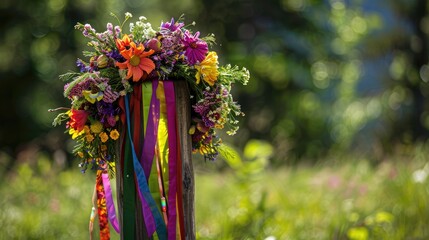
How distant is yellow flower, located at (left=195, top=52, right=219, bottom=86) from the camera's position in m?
3.84

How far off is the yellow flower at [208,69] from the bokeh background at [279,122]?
1.73 meters

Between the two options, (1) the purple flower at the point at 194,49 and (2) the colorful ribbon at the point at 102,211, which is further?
(2) the colorful ribbon at the point at 102,211

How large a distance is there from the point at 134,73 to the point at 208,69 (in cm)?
37

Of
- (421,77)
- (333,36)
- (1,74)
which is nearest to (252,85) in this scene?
(333,36)

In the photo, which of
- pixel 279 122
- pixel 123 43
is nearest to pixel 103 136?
pixel 123 43

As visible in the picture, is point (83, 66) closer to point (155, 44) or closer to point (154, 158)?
point (155, 44)

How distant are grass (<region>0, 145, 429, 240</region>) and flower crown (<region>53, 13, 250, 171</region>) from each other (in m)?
1.81

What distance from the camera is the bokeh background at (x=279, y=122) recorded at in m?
6.86

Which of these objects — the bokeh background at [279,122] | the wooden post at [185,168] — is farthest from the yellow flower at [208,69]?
the bokeh background at [279,122]

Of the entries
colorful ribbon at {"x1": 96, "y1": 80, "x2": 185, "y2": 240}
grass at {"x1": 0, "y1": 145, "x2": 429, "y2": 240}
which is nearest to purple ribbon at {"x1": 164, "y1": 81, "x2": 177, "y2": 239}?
colorful ribbon at {"x1": 96, "y1": 80, "x2": 185, "y2": 240}

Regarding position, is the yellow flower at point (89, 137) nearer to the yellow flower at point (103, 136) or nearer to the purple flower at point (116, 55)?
the yellow flower at point (103, 136)

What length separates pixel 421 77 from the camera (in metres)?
26.8

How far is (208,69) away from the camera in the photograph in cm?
385

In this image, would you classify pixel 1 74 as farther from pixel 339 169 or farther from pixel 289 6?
pixel 339 169
